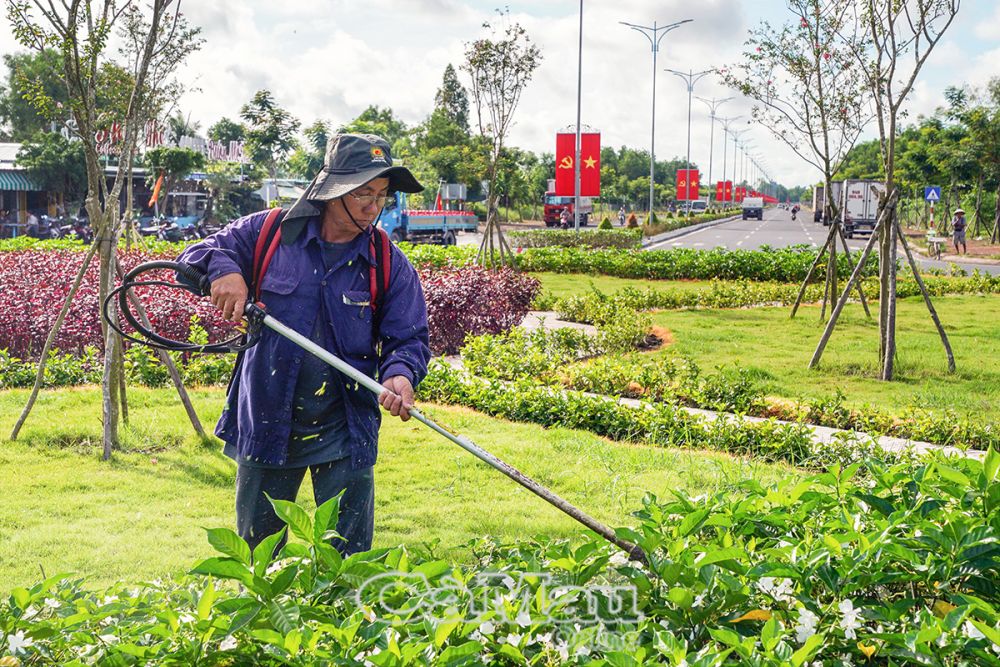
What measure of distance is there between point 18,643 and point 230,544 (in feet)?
1.44

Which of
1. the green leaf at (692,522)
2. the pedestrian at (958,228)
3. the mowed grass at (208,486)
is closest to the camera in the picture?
the green leaf at (692,522)

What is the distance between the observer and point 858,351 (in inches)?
387

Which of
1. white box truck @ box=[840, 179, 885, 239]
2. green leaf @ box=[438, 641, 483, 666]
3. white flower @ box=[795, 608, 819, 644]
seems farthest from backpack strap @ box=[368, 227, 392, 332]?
white box truck @ box=[840, 179, 885, 239]

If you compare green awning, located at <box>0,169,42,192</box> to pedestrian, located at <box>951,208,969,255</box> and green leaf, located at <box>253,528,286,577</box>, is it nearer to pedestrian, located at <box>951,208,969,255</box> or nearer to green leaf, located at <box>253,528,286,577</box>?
pedestrian, located at <box>951,208,969,255</box>

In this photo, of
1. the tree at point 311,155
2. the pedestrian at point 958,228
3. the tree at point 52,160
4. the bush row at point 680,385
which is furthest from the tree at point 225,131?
the bush row at point 680,385

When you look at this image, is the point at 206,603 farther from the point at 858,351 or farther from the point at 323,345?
the point at 858,351

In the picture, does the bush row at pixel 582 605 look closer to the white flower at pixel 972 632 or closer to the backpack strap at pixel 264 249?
the white flower at pixel 972 632

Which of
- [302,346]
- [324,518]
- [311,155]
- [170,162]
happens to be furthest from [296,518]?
[311,155]

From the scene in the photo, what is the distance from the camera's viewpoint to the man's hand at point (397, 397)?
2787 mm

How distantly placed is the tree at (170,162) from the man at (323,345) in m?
29.6

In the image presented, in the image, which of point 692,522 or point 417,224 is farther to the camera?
point 417,224

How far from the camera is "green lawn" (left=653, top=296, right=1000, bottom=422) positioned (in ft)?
25.7

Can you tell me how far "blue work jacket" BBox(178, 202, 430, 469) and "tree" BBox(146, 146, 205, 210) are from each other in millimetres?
29574

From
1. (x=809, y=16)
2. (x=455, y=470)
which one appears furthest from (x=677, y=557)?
(x=809, y=16)
